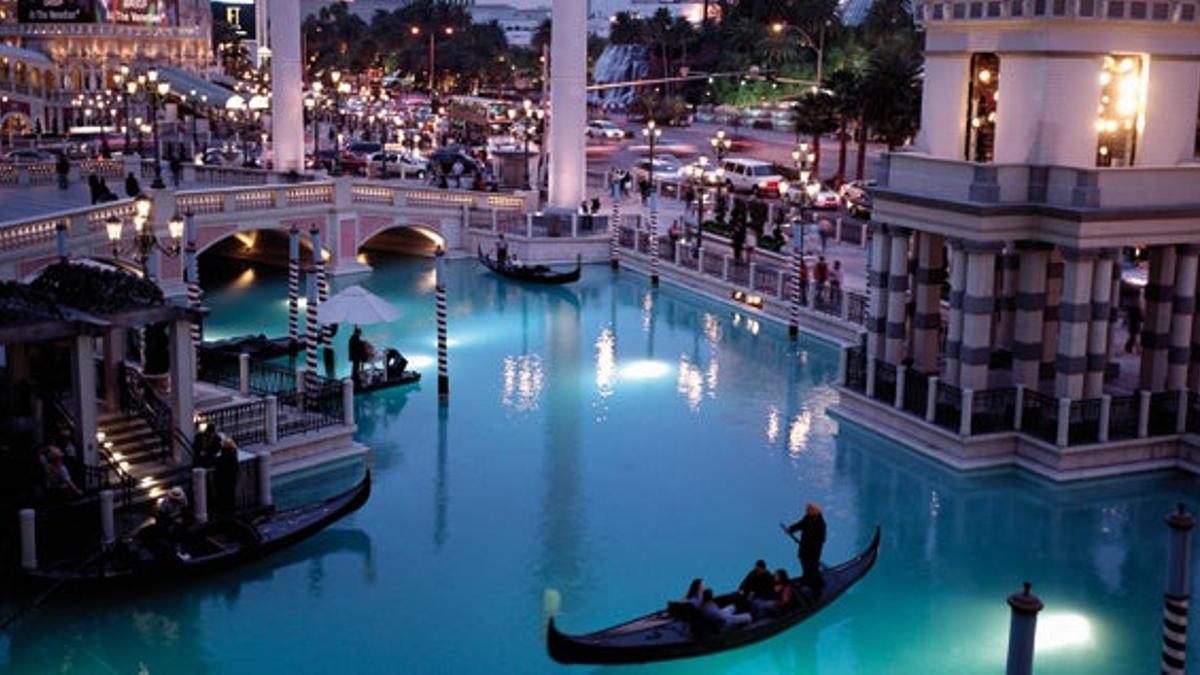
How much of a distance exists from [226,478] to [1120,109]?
19098mm

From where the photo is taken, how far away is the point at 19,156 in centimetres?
6619

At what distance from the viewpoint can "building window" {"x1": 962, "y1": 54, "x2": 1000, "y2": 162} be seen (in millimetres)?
30297

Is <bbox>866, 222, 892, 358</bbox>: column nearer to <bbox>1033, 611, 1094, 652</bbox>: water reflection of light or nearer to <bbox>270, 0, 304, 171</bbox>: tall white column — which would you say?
<bbox>1033, 611, 1094, 652</bbox>: water reflection of light

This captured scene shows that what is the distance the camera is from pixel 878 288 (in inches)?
1258

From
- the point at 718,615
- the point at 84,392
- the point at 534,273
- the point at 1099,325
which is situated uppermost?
Answer: the point at 1099,325

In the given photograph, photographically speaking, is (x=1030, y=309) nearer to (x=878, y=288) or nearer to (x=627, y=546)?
(x=878, y=288)

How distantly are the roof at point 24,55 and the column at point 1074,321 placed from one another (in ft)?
271

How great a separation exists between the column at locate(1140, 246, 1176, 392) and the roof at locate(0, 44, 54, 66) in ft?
271

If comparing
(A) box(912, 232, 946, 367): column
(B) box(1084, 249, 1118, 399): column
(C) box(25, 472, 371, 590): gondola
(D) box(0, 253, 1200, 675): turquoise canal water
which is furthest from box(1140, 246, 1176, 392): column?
(C) box(25, 472, 371, 590): gondola

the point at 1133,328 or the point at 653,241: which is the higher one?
the point at 653,241

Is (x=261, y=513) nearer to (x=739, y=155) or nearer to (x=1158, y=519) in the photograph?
(x=1158, y=519)

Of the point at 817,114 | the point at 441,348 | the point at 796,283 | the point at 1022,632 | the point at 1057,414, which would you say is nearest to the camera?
the point at 1022,632

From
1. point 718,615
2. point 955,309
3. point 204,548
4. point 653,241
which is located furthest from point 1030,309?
point 653,241

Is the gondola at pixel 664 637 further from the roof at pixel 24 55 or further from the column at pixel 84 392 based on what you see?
the roof at pixel 24 55
